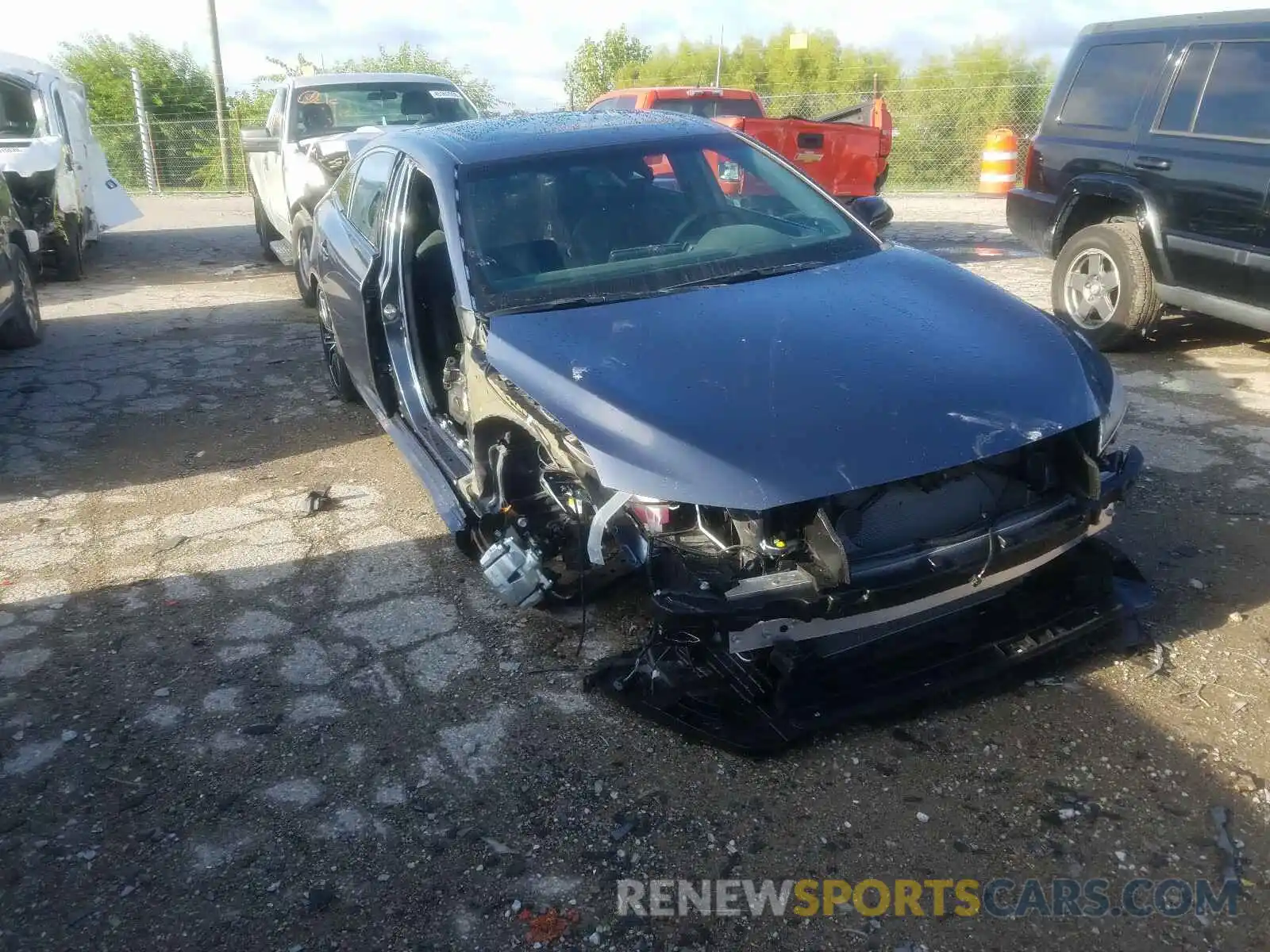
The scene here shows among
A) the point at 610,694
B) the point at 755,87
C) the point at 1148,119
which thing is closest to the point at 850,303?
the point at 610,694

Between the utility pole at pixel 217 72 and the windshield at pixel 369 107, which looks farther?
the utility pole at pixel 217 72

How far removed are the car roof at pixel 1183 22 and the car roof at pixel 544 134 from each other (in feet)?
11.3

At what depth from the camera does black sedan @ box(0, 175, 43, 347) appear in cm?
721

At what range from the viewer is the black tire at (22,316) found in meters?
7.57

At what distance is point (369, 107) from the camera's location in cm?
981

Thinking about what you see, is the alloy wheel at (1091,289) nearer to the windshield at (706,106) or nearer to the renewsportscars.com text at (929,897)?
the renewsportscars.com text at (929,897)

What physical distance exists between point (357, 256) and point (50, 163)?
670 centimetres

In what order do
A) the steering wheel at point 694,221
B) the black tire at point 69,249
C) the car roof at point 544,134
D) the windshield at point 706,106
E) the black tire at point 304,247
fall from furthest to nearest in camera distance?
the windshield at point 706,106 < the black tire at point 69,249 < the black tire at point 304,247 < the car roof at point 544,134 < the steering wheel at point 694,221

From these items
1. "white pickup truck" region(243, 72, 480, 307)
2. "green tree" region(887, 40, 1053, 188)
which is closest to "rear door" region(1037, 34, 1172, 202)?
"white pickup truck" region(243, 72, 480, 307)

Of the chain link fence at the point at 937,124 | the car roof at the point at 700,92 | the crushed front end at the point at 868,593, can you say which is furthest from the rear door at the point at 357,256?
the chain link fence at the point at 937,124

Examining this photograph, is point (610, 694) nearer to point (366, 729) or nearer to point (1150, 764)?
point (366, 729)

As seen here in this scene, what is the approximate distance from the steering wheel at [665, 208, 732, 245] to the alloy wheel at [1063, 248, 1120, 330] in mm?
3531

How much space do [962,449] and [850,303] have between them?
0.87 metres

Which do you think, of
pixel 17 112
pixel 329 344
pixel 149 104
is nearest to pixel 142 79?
pixel 149 104
